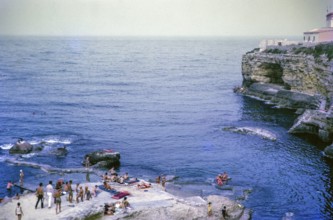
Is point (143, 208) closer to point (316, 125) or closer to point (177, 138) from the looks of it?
point (177, 138)

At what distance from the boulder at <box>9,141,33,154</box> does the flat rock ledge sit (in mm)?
19298

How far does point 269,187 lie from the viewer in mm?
46531

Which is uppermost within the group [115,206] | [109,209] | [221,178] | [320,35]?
[320,35]

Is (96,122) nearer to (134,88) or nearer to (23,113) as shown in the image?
(23,113)

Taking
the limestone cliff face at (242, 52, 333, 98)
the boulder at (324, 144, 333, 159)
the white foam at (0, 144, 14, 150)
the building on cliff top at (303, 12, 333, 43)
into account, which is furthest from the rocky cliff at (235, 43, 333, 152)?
the white foam at (0, 144, 14, 150)

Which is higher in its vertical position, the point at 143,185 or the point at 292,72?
the point at 292,72

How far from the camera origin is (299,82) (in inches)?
3383

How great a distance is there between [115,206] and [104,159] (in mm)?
18036

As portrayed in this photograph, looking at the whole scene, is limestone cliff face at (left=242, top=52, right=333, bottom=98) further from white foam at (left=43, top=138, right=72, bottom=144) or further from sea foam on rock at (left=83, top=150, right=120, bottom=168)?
white foam at (left=43, top=138, right=72, bottom=144)

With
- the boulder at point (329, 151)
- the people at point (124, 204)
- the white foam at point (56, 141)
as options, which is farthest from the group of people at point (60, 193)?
the boulder at point (329, 151)

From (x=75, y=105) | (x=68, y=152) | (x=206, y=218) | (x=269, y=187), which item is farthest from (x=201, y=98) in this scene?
(x=206, y=218)

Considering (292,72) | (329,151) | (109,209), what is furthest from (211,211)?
(292,72)

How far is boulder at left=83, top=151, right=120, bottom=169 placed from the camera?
172 ft

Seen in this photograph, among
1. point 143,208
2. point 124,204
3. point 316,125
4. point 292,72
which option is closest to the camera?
point 143,208
